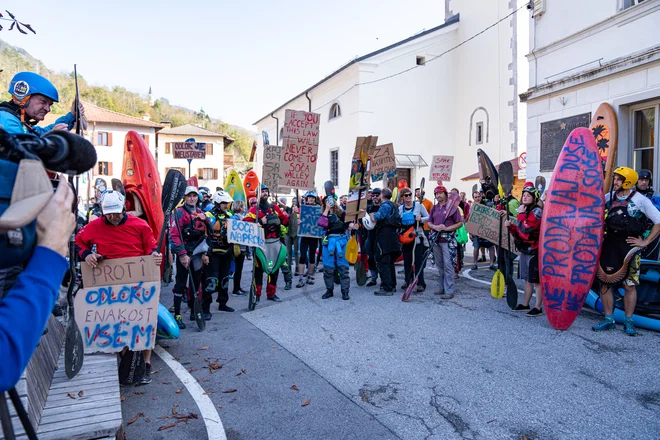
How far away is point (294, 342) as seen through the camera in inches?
222

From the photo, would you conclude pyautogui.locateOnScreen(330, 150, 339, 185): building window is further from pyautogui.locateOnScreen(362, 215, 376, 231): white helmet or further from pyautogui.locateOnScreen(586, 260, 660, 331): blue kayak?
pyautogui.locateOnScreen(586, 260, 660, 331): blue kayak

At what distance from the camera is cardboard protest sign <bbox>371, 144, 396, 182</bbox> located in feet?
36.6

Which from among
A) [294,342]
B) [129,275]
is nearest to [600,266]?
[294,342]

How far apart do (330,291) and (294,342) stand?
266 cm

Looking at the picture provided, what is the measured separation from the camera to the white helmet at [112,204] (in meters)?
4.48

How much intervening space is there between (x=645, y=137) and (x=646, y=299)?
484 centimetres

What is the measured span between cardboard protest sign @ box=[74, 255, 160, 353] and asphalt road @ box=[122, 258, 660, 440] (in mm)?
498

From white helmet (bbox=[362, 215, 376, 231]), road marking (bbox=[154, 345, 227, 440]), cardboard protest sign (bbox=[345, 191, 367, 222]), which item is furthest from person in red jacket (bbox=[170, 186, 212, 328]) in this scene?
white helmet (bbox=[362, 215, 376, 231])

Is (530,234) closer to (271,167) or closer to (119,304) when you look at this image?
(119,304)

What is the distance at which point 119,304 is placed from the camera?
4.44 m

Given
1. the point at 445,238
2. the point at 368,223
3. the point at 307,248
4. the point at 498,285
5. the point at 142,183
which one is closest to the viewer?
the point at 142,183

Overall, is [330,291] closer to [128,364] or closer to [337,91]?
[128,364]

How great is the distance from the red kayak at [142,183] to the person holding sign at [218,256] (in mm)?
865

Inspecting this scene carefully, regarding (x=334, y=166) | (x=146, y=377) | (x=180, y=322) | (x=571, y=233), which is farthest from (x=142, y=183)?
(x=334, y=166)
